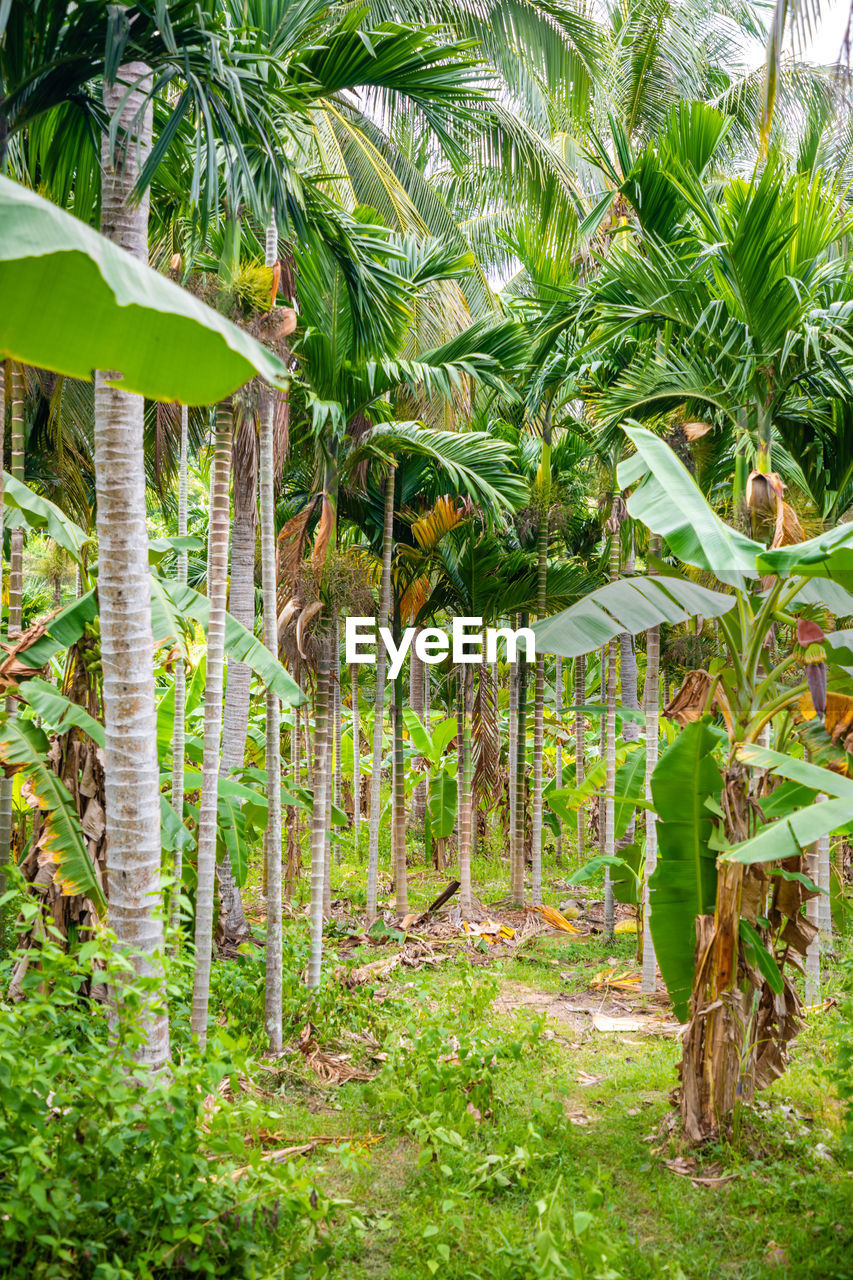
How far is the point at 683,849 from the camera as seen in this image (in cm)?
486

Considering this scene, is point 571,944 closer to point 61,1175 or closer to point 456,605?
point 456,605

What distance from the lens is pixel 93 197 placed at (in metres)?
5.21

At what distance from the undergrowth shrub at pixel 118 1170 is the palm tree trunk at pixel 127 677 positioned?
0.58 metres

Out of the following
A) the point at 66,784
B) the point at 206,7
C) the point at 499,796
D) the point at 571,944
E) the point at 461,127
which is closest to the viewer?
the point at 206,7

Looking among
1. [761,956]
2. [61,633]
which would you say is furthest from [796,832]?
[61,633]

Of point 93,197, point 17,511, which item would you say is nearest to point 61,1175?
point 17,511

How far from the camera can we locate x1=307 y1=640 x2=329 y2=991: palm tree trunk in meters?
6.83

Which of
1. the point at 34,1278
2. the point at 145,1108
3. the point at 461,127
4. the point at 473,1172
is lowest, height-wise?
the point at 473,1172

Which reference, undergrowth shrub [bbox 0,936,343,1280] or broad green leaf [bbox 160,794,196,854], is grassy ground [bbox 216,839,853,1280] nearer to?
undergrowth shrub [bbox 0,936,343,1280]

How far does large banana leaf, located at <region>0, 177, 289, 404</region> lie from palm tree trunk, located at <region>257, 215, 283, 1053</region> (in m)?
3.57

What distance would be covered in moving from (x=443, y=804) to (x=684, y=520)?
8822 millimetres

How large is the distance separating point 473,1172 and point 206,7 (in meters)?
5.38

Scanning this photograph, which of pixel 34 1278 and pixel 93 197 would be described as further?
pixel 93 197

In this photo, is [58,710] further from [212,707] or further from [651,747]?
[651,747]
